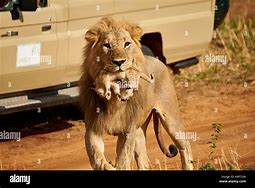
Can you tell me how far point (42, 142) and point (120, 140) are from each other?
83.6 inches

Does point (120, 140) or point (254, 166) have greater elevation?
point (120, 140)

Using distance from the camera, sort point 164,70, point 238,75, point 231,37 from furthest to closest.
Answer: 1. point 231,37
2. point 238,75
3. point 164,70

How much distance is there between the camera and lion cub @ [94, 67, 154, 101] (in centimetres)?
642

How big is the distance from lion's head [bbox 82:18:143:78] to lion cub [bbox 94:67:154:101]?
0.11ft

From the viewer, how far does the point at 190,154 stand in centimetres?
A: 758

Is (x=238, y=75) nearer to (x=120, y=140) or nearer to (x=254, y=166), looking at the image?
(x=254, y=166)

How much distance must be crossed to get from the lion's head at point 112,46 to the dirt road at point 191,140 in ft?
4.70

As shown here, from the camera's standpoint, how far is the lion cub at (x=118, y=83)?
6422 mm

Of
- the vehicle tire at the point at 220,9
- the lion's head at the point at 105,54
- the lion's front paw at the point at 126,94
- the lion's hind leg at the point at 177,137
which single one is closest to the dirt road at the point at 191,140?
the lion's hind leg at the point at 177,137

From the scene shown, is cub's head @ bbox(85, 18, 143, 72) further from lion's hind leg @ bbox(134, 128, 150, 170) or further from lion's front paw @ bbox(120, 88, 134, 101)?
lion's hind leg @ bbox(134, 128, 150, 170)

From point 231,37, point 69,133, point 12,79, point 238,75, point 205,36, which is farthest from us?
point 231,37

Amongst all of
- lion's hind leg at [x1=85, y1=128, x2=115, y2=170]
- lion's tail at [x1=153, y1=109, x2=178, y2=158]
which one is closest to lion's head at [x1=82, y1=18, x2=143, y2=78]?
lion's hind leg at [x1=85, y1=128, x2=115, y2=170]

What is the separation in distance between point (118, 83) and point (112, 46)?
0.25 meters
